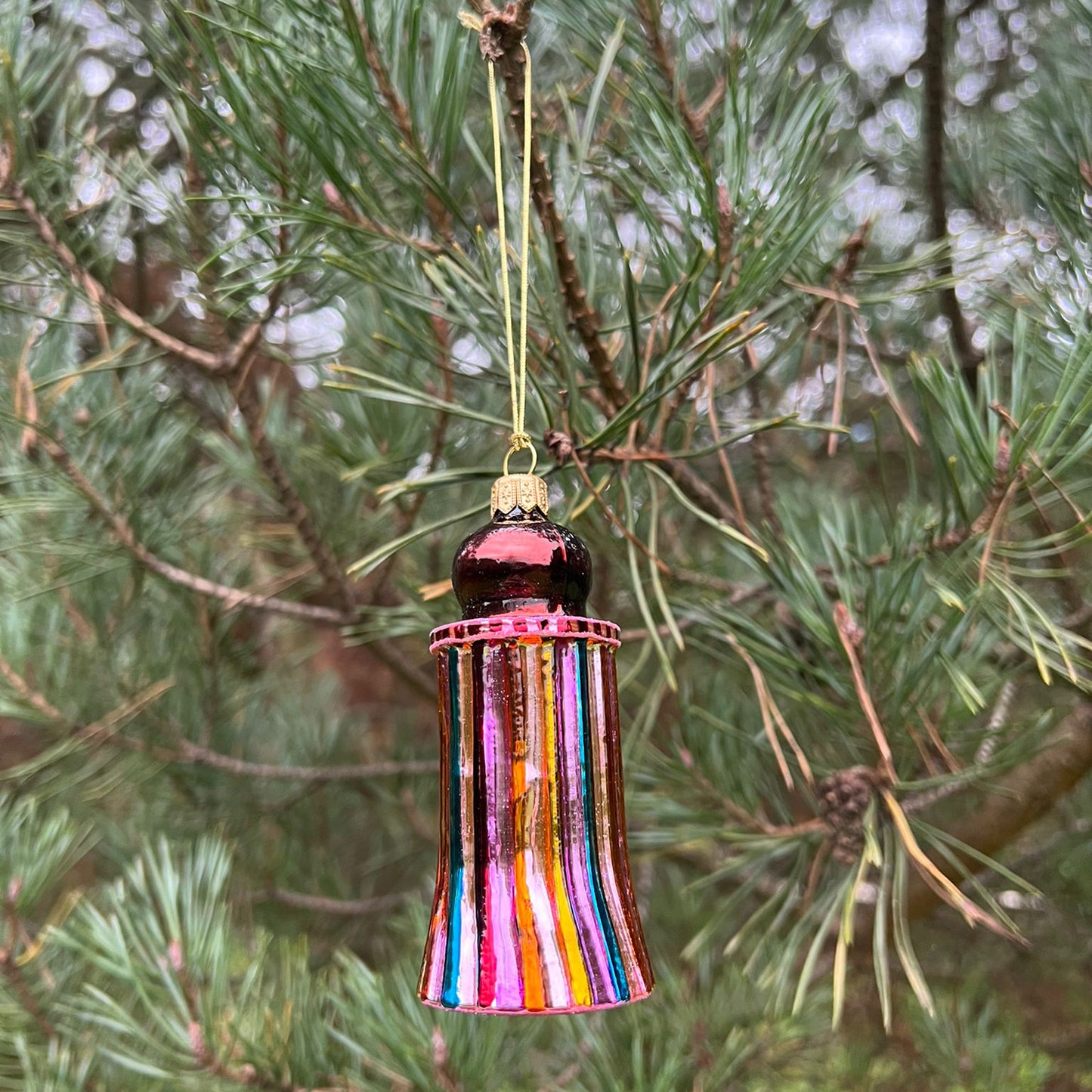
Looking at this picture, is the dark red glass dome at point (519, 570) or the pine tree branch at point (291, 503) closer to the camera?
the dark red glass dome at point (519, 570)

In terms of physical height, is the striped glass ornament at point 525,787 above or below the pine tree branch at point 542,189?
below

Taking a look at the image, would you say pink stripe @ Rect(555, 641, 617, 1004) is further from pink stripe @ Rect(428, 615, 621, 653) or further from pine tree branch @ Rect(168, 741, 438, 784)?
pine tree branch @ Rect(168, 741, 438, 784)

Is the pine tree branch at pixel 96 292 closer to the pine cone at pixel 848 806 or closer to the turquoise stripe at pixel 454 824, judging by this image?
the turquoise stripe at pixel 454 824

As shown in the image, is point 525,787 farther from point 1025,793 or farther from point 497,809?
point 1025,793

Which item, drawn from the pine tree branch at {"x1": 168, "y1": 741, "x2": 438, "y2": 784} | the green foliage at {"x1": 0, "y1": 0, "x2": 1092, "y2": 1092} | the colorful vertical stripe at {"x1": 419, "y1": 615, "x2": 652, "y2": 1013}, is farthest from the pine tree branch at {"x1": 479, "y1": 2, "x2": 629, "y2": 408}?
the pine tree branch at {"x1": 168, "y1": 741, "x2": 438, "y2": 784}

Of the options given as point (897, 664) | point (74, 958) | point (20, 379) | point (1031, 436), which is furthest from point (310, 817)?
point (1031, 436)

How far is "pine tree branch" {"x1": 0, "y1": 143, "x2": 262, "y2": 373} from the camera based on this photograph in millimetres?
447

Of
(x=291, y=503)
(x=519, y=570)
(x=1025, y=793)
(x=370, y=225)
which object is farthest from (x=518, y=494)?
(x=1025, y=793)

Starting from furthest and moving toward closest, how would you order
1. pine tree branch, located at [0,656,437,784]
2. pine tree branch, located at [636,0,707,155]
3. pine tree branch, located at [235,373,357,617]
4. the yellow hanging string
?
1. pine tree branch, located at [0,656,437,784]
2. pine tree branch, located at [235,373,357,617]
3. pine tree branch, located at [636,0,707,155]
4. the yellow hanging string

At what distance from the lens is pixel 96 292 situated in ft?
1.54

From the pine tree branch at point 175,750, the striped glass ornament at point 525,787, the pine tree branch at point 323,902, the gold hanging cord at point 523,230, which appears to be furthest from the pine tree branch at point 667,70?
the pine tree branch at point 323,902

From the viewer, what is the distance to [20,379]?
527mm

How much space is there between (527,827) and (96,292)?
0.34 meters

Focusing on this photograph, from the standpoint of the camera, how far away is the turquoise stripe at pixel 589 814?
0.32 m
